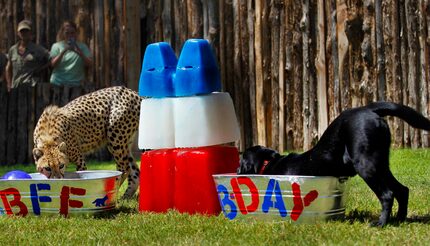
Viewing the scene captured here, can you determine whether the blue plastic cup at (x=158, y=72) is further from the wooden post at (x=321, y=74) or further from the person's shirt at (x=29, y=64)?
the person's shirt at (x=29, y=64)

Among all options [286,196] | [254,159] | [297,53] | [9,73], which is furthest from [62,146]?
[9,73]

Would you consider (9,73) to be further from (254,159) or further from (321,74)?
(254,159)

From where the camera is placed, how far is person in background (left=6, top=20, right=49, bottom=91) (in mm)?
12148

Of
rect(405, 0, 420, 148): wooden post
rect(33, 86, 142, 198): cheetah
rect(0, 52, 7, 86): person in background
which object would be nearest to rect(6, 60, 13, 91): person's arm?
rect(0, 52, 7, 86): person in background

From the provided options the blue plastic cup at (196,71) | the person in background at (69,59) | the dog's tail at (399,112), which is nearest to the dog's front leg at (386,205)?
the dog's tail at (399,112)

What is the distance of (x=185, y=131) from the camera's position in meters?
5.59

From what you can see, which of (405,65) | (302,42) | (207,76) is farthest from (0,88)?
(207,76)

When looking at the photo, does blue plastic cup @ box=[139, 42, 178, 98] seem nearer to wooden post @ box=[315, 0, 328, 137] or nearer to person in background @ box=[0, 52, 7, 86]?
wooden post @ box=[315, 0, 328, 137]

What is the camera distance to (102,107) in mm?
7285

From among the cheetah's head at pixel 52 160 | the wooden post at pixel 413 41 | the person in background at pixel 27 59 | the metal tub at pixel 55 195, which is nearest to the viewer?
the metal tub at pixel 55 195

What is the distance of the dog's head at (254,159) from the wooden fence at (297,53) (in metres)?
3.62

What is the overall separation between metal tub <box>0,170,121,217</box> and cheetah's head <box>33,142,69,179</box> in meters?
0.66

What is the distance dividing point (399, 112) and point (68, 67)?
26.3ft

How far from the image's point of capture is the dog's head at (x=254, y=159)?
16.9 feet
